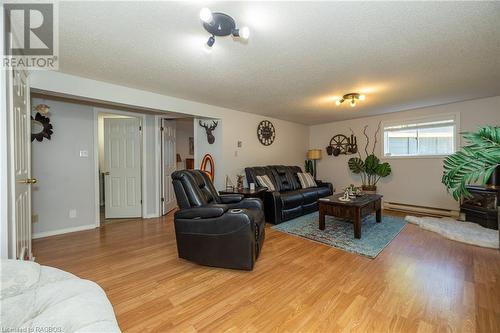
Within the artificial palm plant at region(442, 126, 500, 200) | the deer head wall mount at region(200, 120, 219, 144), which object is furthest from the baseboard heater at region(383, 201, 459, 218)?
the deer head wall mount at region(200, 120, 219, 144)

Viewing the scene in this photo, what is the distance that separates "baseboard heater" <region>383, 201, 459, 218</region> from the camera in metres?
4.09

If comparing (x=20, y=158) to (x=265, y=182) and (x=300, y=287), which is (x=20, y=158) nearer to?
(x=300, y=287)

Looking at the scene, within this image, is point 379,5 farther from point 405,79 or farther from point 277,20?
point 405,79

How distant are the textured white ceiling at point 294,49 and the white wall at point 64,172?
1.08 meters

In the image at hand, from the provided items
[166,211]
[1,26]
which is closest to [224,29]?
[1,26]

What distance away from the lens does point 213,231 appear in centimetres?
217

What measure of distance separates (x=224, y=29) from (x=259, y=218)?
73.5 inches

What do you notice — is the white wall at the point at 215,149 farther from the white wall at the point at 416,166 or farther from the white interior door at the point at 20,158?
the white wall at the point at 416,166

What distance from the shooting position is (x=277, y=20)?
165cm

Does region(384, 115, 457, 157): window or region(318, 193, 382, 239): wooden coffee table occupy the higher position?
region(384, 115, 457, 157): window

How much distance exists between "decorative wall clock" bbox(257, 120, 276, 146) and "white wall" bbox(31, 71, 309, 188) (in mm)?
105

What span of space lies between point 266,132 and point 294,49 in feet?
10.2

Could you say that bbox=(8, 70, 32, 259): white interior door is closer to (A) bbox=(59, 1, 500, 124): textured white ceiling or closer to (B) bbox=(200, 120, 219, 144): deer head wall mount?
(A) bbox=(59, 1, 500, 124): textured white ceiling

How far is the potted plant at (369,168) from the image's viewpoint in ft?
15.7
